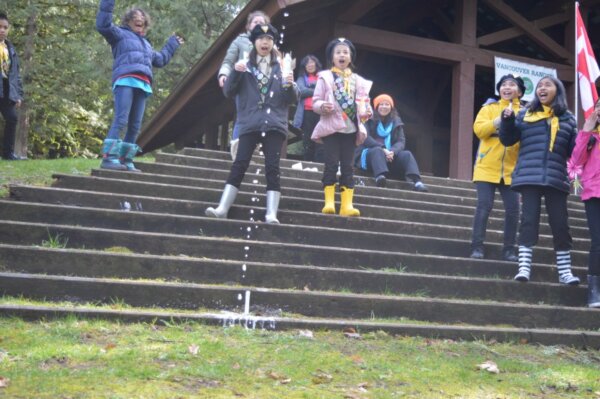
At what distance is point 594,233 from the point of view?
553 cm

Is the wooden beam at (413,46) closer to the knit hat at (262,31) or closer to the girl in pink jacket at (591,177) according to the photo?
the knit hat at (262,31)

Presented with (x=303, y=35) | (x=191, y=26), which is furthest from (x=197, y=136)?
(x=303, y=35)

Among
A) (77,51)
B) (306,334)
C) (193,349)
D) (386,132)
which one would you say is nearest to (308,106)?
(386,132)

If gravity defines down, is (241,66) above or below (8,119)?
above

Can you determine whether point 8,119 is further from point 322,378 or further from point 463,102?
point 463,102

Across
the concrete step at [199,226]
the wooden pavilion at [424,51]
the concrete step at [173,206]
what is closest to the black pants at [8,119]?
the wooden pavilion at [424,51]

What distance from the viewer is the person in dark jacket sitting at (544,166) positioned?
5.63 metres

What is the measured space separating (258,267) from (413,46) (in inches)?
319

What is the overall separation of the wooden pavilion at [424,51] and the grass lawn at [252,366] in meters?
6.59

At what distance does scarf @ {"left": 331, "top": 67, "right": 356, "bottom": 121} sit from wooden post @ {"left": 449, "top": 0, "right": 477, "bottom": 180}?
5.75 metres

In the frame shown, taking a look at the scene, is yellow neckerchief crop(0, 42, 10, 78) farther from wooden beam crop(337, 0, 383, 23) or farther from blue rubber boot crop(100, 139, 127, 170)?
wooden beam crop(337, 0, 383, 23)

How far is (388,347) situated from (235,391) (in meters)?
1.34

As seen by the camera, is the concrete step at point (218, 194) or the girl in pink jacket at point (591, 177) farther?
the concrete step at point (218, 194)

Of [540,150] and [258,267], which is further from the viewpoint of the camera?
[540,150]
